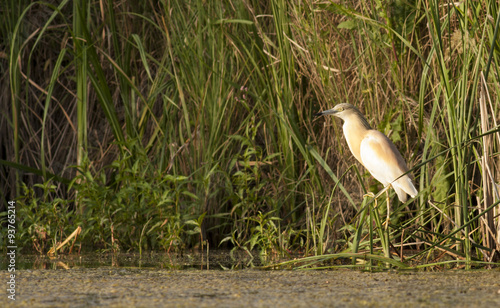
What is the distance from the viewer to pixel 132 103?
4.22 metres

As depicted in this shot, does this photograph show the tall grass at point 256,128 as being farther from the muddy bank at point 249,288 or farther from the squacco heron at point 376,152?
the muddy bank at point 249,288

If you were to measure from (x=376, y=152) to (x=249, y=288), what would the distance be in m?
1.04

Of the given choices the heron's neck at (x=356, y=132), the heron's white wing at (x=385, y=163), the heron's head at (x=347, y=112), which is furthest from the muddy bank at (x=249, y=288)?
the heron's head at (x=347, y=112)

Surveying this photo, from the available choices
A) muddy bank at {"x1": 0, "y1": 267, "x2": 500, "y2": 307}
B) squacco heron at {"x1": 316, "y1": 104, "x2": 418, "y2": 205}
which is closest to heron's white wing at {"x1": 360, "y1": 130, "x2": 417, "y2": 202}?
squacco heron at {"x1": 316, "y1": 104, "x2": 418, "y2": 205}

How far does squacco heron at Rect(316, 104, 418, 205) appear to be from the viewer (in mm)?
3068

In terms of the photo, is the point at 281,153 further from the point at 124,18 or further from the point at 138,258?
the point at 124,18

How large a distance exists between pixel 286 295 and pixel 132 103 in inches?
92.3

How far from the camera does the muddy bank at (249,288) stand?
202cm

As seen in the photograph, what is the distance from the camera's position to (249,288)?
7.61ft

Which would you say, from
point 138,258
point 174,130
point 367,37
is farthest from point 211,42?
point 138,258

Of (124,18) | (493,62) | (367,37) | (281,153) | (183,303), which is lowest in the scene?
(183,303)

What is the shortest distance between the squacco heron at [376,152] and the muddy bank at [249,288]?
1.86 ft

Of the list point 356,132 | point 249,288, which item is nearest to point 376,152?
point 356,132

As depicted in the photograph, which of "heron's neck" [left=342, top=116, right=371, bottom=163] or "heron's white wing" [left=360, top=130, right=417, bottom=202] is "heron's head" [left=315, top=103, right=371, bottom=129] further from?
"heron's white wing" [left=360, top=130, right=417, bottom=202]
